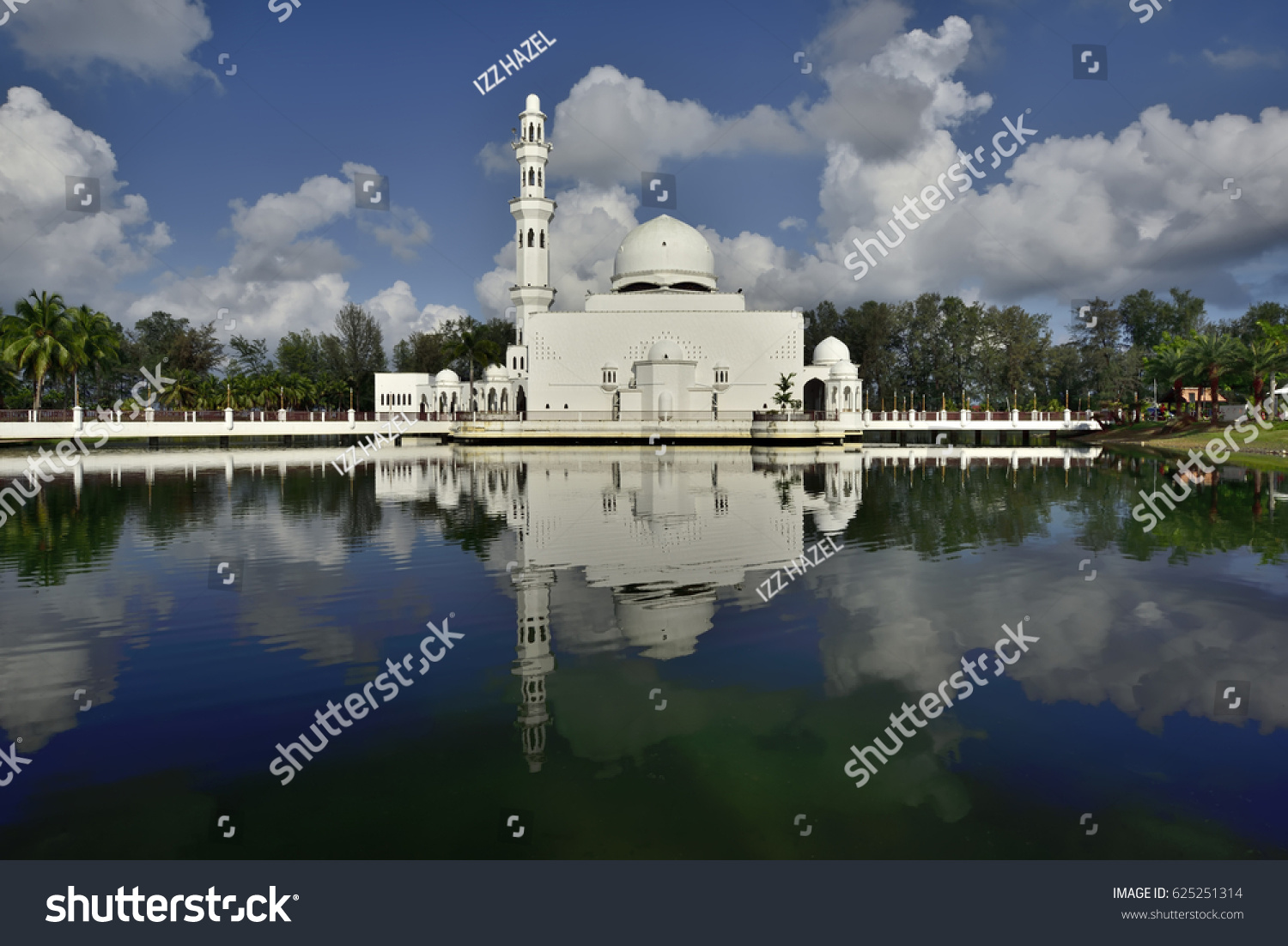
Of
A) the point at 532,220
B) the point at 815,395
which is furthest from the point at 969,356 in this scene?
the point at 532,220

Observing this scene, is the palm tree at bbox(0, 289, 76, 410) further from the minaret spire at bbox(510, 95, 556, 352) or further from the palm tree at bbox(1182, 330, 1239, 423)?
the palm tree at bbox(1182, 330, 1239, 423)

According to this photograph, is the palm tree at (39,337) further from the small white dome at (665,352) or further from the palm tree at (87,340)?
the small white dome at (665,352)

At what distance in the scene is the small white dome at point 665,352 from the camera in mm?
52000

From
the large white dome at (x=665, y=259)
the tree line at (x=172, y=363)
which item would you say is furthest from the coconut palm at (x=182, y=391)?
the large white dome at (x=665, y=259)

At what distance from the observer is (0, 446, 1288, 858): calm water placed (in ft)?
14.8

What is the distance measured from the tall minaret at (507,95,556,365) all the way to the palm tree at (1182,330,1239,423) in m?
43.0

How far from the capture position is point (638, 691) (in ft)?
21.6

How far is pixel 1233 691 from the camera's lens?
6.60 meters

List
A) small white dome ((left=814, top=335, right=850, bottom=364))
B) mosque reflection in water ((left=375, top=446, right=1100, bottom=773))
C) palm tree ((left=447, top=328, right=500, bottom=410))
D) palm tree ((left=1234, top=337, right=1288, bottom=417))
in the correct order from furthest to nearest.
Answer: small white dome ((left=814, top=335, right=850, bottom=364)) → palm tree ((left=447, top=328, right=500, bottom=410)) → palm tree ((left=1234, top=337, right=1288, bottom=417)) → mosque reflection in water ((left=375, top=446, right=1100, bottom=773))

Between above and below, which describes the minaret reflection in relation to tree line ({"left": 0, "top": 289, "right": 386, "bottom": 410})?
below

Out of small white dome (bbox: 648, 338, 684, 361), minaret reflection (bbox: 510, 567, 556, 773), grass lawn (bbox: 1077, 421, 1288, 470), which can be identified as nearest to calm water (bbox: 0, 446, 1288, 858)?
minaret reflection (bbox: 510, 567, 556, 773)
